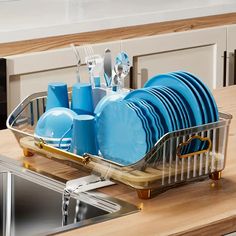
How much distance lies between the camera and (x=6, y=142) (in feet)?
6.40

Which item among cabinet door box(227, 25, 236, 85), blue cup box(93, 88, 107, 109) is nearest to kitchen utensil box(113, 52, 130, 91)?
blue cup box(93, 88, 107, 109)

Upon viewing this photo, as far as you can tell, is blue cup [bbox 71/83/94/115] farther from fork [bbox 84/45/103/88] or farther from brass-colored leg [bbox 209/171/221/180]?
brass-colored leg [bbox 209/171/221/180]

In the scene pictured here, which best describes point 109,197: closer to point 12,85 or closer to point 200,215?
point 200,215

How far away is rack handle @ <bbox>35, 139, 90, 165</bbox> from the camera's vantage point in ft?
5.30

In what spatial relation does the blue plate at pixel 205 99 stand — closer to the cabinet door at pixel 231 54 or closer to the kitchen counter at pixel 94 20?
the kitchen counter at pixel 94 20

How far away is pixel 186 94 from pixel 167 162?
0.61ft

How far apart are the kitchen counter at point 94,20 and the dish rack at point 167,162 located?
139cm

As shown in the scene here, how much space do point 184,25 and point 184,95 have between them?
6.24 ft

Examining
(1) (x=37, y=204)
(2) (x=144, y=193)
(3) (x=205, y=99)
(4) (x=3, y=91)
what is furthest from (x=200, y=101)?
(4) (x=3, y=91)

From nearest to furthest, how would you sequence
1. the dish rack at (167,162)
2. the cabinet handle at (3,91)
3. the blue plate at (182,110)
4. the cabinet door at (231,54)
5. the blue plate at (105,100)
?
the dish rack at (167,162), the blue plate at (182,110), the blue plate at (105,100), the cabinet handle at (3,91), the cabinet door at (231,54)

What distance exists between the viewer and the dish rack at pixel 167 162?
1.54 metres

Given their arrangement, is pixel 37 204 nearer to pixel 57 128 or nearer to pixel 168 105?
pixel 57 128

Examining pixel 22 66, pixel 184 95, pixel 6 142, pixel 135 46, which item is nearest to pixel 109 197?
pixel 184 95

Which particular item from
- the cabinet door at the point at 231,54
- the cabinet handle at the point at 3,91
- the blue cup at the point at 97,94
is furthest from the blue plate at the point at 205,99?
the cabinet door at the point at 231,54
